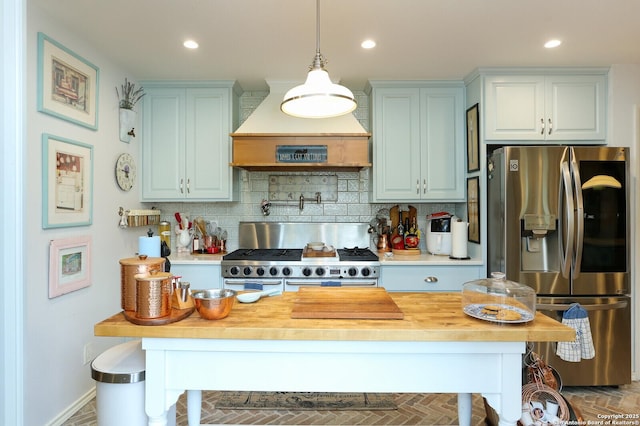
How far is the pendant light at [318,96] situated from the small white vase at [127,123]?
193 cm

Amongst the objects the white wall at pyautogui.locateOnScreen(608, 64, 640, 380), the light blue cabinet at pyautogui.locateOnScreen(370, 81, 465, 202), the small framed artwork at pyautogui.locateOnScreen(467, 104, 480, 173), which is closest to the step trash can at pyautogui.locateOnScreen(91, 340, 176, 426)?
the light blue cabinet at pyautogui.locateOnScreen(370, 81, 465, 202)

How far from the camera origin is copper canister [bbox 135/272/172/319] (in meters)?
1.44

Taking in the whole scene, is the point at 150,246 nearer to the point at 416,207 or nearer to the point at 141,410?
the point at 141,410

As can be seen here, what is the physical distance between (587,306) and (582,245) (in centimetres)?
47

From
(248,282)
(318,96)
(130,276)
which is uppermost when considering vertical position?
(318,96)

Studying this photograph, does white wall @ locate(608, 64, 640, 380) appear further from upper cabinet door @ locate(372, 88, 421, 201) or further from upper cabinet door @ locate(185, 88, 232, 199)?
upper cabinet door @ locate(185, 88, 232, 199)

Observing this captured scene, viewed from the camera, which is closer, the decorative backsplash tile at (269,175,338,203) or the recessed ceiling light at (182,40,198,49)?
the recessed ceiling light at (182,40,198,49)

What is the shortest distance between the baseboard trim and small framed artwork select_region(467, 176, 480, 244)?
3.28 m

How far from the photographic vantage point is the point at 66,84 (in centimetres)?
250

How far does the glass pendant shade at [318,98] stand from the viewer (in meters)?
1.68

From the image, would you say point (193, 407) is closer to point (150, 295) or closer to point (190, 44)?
point (150, 295)

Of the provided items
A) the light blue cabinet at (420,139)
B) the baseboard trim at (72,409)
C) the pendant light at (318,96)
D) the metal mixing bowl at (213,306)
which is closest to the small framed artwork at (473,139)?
the light blue cabinet at (420,139)

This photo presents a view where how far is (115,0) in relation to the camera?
86.4 inches

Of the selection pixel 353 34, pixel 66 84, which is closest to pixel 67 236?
pixel 66 84
